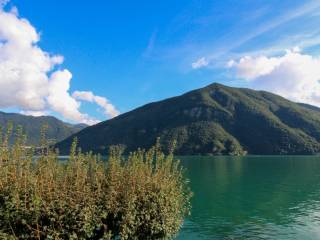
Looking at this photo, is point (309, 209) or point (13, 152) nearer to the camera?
point (13, 152)

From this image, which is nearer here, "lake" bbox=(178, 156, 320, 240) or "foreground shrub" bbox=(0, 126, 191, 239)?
"foreground shrub" bbox=(0, 126, 191, 239)

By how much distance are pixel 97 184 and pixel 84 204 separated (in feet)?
6.25

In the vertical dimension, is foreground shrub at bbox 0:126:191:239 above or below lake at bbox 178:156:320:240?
above

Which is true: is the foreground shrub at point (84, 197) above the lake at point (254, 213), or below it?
above

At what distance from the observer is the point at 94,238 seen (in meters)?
19.7

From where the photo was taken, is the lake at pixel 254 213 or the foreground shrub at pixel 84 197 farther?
the lake at pixel 254 213

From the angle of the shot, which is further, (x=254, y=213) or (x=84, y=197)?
(x=254, y=213)

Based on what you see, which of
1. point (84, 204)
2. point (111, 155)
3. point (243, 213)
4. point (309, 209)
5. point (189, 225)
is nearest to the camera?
point (84, 204)

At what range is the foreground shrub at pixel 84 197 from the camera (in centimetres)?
1772

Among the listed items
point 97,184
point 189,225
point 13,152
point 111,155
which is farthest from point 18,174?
point 189,225

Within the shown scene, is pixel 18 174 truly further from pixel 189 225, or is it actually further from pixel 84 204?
pixel 189 225

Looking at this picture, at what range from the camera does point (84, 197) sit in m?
18.7

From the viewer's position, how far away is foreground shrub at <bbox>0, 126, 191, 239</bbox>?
58.1 feet

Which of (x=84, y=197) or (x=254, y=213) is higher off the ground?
(x=84, y=197)
